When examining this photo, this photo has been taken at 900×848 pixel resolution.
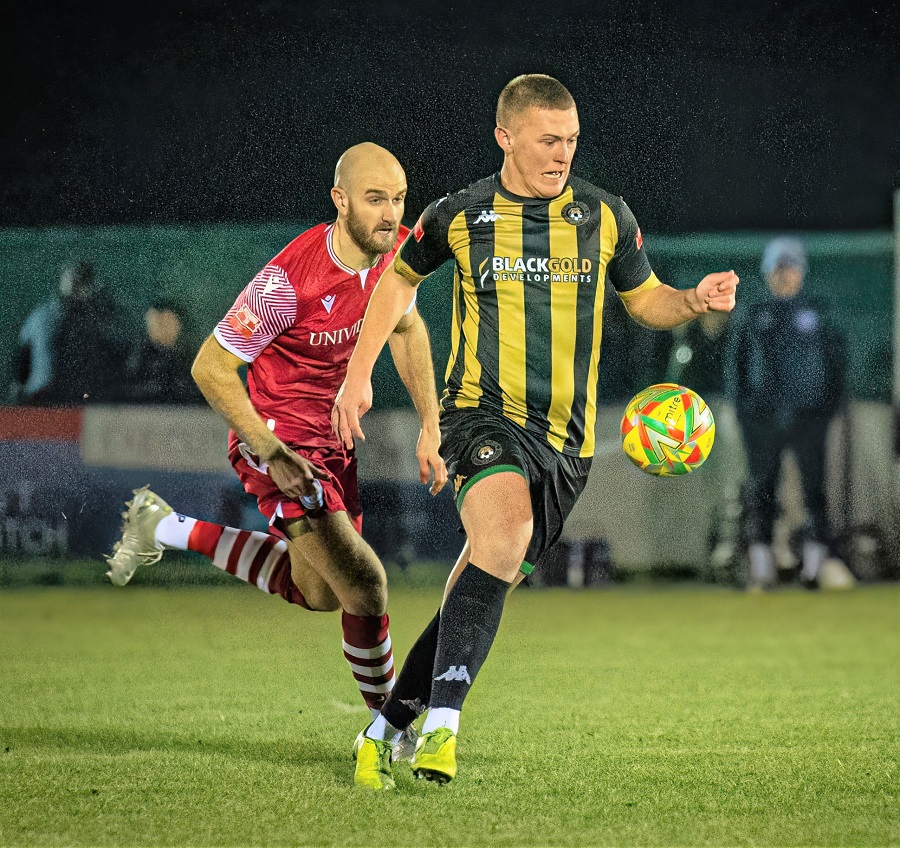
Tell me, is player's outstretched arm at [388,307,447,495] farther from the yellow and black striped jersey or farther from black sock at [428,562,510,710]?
black sock at [428,562,510,710]

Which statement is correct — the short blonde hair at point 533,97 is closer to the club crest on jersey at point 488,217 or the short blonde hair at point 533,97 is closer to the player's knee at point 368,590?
the club crest on jersey at point 488,217

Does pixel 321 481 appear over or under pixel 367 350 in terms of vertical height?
under

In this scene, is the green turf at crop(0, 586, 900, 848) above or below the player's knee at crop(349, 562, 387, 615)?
below

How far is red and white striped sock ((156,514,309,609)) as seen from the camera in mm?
4508

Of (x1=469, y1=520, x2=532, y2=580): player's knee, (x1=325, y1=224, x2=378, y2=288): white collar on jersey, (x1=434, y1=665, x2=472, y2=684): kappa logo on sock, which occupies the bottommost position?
(x1=434, y1=665, x2=472, y2=684): kappa logo on sock

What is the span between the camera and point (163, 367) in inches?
300

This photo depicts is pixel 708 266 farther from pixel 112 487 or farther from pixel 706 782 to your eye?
pixel 706 782

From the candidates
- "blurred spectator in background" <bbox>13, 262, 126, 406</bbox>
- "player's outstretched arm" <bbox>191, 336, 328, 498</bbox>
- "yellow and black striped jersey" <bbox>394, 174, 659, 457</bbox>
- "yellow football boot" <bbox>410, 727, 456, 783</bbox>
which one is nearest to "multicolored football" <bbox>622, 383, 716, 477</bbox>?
"yellow and black striped jersey" <bbox>394, 174, 659, 457</bbox>

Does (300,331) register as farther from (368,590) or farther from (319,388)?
(368,590)

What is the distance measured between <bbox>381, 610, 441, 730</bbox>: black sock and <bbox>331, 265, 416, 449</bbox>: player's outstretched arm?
0.60 meters

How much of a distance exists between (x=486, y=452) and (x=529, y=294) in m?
0.48

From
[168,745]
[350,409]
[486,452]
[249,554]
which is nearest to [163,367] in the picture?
[249,554]

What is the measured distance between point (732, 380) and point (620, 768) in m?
5.08

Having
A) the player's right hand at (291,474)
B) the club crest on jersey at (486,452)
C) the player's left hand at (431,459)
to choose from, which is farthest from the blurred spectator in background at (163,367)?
the club crest on jersey at (486,452)
